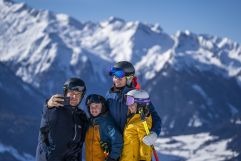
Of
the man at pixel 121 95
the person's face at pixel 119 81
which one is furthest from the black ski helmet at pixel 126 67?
the person's face at pixel 119 81

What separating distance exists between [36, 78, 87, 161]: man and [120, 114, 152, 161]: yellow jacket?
4.69 ft

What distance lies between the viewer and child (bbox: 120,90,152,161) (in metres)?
16.7

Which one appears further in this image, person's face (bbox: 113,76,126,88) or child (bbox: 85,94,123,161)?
person's face (bbox: 113,76,126,88)

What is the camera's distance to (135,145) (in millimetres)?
16797

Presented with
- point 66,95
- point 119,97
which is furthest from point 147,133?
point 66,95

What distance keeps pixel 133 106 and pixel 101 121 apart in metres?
1.15

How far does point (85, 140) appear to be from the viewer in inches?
666

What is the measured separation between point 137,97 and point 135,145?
1509 mm

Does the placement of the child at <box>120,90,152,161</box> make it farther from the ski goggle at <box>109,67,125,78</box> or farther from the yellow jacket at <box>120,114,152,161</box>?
the ski goggle at <box>109,67,125,78</box>

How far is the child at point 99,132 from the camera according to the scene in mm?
16656

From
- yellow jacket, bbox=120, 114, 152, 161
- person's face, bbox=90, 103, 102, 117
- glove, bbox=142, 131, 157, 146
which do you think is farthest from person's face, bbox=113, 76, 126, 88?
glove, bbox=142, 131, 157, 146

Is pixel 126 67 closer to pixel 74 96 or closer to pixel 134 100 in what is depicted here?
pixel 134 100

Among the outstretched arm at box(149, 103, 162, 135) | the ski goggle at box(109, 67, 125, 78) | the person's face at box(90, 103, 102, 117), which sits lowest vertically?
the outstretched arm at box(149, 103, 162, 135)

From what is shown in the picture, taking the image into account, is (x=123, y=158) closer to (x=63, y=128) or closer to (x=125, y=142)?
(x=125, y=142)
